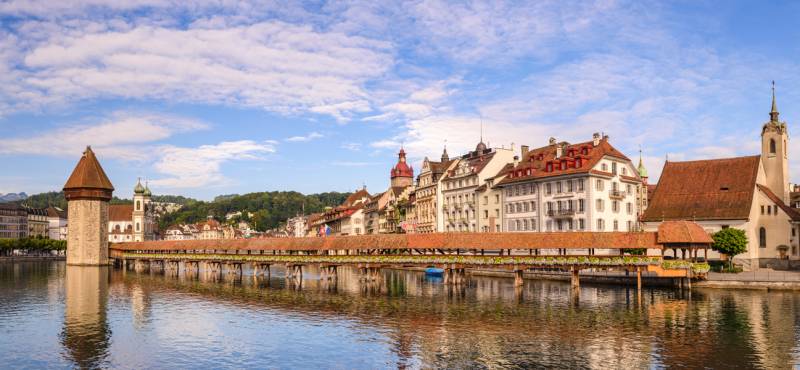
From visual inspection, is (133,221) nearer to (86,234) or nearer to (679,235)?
(86,234)

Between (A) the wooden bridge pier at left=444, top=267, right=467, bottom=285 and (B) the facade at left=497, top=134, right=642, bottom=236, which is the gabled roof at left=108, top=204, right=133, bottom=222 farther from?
(A) the wooden bridge pier at left=444, top=267, right=467, bottom=285

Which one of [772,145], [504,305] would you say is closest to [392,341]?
[504,305]

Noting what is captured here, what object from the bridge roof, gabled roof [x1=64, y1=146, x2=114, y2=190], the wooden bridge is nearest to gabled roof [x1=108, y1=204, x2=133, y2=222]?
gabled roof [x1=64, y1=146, x2=114, y2=190]

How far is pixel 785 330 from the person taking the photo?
36.8 metres

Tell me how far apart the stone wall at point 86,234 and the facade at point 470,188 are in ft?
189

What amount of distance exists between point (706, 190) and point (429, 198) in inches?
1684

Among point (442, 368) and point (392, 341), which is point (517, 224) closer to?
point (392, 341)

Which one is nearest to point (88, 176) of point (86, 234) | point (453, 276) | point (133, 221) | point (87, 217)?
point (87, 217)

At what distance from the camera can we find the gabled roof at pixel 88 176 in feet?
363

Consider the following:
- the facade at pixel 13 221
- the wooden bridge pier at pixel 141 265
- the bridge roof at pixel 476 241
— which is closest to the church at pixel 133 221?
the facade at pixel 13 221

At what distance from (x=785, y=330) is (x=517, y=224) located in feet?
160

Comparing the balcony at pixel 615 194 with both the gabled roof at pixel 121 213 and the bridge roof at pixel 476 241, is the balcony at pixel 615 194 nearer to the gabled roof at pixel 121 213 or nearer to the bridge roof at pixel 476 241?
the bridge roof at pixel 476 241

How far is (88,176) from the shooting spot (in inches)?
4387

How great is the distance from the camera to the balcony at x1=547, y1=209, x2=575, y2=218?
76.8 metres
